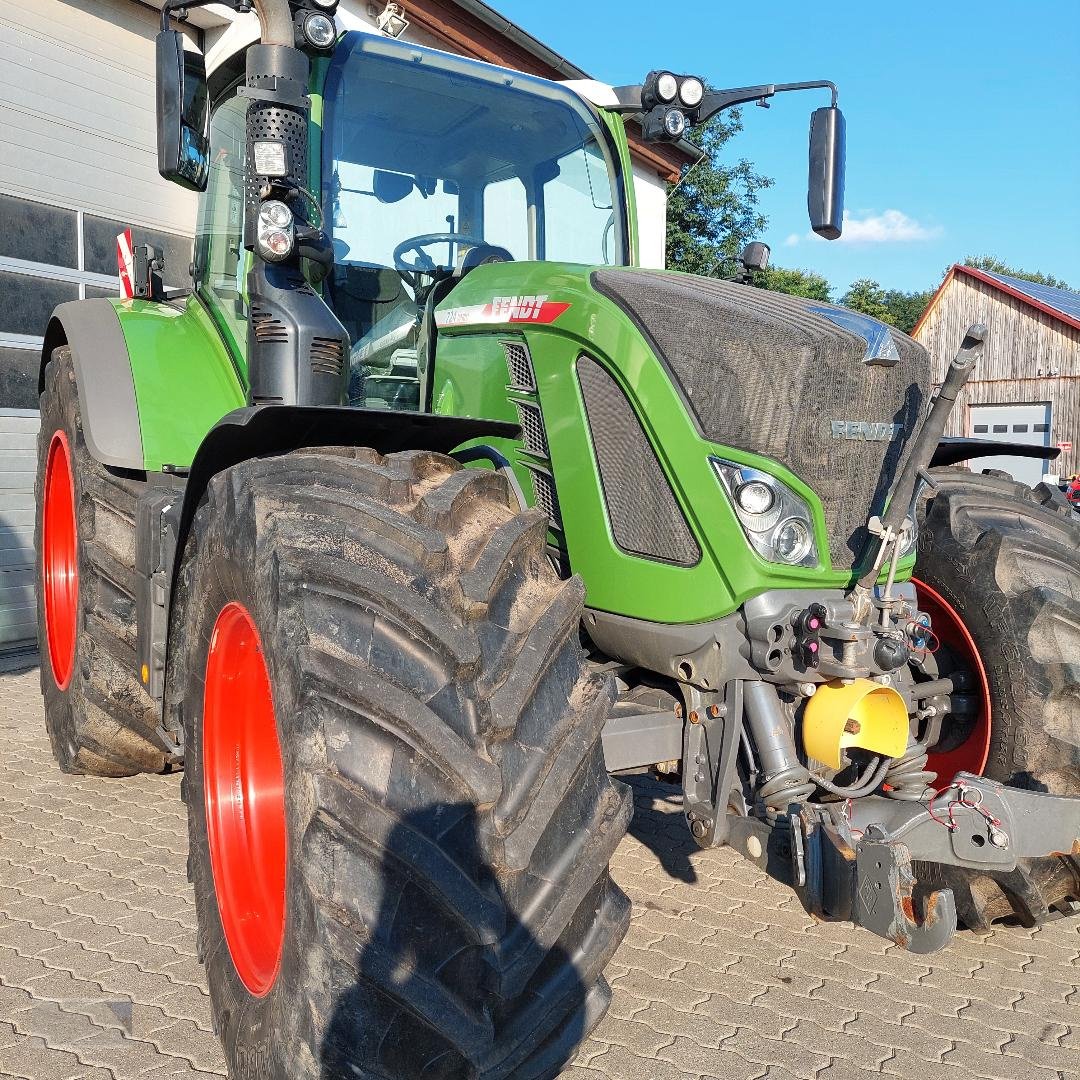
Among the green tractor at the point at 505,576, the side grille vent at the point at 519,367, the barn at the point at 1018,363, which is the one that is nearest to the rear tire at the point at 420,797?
the green tractor at the point at 505,576

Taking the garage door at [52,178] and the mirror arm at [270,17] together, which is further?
the garage door at [52,178]

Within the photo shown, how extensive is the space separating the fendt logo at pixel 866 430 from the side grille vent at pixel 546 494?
0.69m

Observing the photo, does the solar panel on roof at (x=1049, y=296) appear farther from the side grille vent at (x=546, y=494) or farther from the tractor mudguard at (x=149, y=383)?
the side grille vent at (x=546, y=494)

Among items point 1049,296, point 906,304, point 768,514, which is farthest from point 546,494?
point 906,304

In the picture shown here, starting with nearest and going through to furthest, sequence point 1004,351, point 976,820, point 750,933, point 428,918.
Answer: point 428,918
point 976,820
point 750,933
point 1004,351

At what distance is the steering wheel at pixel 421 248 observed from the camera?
3.22m

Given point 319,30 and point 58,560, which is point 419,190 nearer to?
point 319,30

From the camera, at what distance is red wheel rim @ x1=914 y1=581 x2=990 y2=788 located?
300cm

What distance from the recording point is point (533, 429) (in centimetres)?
278

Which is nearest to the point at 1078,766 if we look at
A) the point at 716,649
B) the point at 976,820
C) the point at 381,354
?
the point at 976,820

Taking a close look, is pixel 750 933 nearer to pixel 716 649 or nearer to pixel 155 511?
pixel 716 649

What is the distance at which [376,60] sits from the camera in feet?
10.5

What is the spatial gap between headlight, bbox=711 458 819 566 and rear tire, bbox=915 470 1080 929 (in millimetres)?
780

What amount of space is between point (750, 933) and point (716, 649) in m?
1.15
